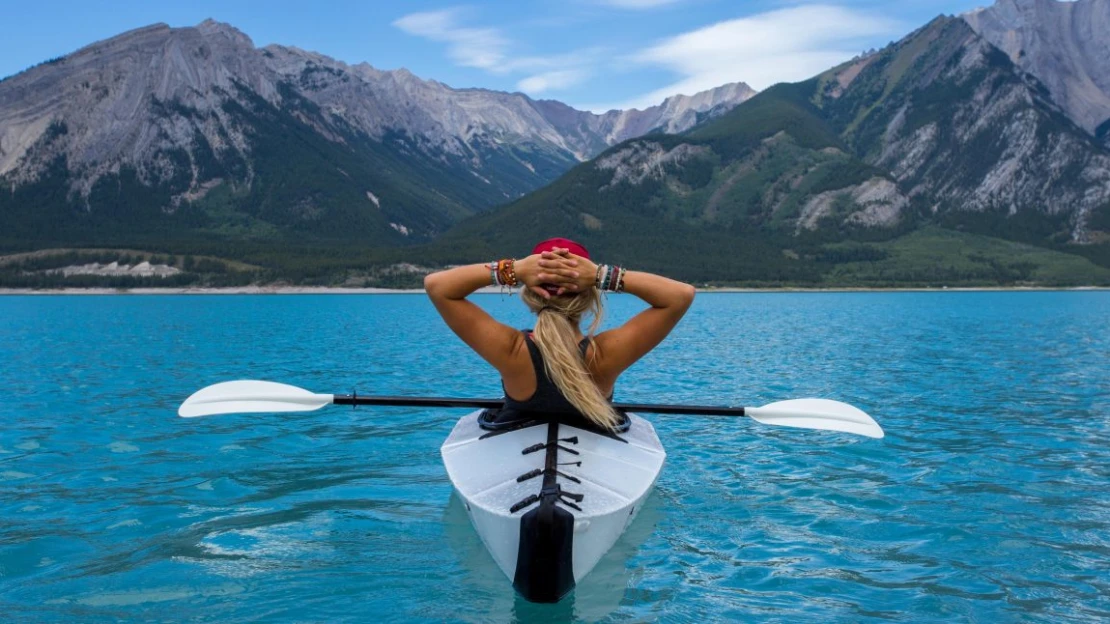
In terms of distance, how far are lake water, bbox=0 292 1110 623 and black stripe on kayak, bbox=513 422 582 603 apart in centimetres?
72

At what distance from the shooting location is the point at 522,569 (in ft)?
27.1

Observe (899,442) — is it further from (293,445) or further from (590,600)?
(293,445)

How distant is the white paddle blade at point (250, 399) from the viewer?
13.0 m

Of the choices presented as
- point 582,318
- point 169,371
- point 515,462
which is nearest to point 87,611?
point 515,462

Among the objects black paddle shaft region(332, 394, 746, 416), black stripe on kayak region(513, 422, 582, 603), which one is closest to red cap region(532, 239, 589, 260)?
black stripe on kayak region(513, 422, 582, 603)

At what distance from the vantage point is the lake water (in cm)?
972

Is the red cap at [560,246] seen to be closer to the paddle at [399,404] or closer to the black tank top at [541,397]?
the black tank top at [541,397]

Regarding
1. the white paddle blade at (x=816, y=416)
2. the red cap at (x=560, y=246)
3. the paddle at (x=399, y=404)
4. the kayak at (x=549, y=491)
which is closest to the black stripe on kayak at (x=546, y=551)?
the kayak at (x=549, y=491)

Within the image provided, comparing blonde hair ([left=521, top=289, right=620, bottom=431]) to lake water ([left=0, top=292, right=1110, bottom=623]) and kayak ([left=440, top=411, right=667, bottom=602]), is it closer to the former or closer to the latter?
kayak ([left=440, top=411, right=667, bottom=602])

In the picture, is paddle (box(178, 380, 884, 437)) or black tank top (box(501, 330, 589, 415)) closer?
black tank top (box(501, 330, 589, 415))

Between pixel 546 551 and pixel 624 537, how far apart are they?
382 centimetres

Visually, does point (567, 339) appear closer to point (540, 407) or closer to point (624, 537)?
point (540, 407)

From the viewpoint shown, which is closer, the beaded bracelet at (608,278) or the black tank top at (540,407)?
the beaded bracelet at (608,278)

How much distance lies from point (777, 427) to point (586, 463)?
1373cm
